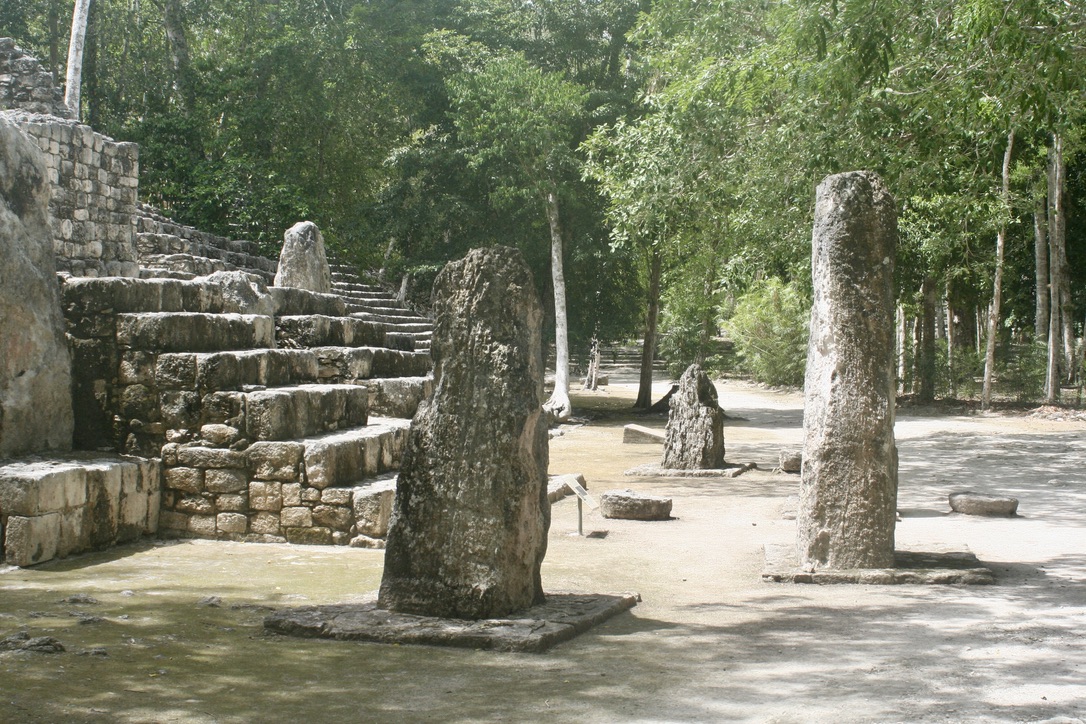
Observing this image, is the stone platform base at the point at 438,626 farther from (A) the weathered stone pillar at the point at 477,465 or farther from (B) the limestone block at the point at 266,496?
(B) the limestone block at the point at 266,496

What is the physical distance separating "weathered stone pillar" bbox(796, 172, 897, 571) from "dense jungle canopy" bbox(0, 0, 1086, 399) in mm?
7231

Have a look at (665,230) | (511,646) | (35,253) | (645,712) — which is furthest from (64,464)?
(665,230)

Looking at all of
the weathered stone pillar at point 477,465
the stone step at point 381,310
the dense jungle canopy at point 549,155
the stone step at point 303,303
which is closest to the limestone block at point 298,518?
the weathered stone pillar at point 477,465

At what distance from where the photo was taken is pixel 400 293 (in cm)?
2627

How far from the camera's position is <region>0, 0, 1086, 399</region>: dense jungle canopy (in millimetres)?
17188

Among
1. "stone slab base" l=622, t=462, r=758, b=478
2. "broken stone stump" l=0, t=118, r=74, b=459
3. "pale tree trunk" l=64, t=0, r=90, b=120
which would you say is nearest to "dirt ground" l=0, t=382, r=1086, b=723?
"broken stone stump" l=0, t=118, r=74, b=459

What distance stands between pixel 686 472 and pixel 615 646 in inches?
360

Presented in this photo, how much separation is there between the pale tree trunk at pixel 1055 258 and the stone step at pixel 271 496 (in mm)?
19543

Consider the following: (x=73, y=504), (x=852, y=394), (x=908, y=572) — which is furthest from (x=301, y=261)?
(x=908, y=572)

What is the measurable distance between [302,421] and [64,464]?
2.00 m

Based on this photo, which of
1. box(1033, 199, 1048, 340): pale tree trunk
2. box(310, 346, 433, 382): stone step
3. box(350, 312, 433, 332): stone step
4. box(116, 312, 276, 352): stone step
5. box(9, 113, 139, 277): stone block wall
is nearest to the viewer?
box(116, 312, 276, 352): stone step

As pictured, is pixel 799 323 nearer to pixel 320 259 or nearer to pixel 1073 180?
pixel 1073 180

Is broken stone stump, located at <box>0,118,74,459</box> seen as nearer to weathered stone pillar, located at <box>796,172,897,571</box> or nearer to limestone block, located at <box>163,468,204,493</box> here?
limestone block, located at <box>163,468,204,493</box>

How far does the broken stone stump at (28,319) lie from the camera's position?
27.1 feet
